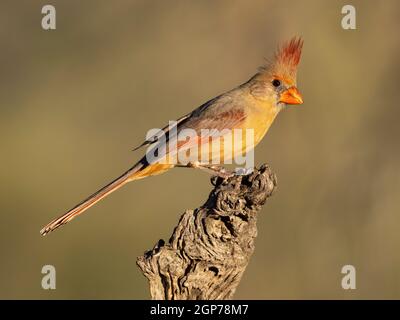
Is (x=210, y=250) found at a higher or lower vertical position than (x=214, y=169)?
lower

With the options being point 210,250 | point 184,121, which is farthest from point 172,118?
point 210,250

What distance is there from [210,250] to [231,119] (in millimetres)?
1724

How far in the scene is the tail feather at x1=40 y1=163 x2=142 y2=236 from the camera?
559cm

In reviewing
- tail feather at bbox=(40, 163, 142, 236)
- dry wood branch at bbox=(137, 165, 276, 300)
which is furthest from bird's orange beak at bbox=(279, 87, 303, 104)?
dry wood branch at bbox=(137, 165, 276, 300)

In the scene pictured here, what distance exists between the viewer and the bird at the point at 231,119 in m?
5.89

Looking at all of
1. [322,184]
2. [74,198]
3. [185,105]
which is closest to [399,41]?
[322,184]

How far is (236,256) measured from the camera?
461cm

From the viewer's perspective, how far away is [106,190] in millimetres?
5812

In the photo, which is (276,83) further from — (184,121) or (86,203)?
(86,203)

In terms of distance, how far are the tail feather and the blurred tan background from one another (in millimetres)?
1741

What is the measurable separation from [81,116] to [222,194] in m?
4.10

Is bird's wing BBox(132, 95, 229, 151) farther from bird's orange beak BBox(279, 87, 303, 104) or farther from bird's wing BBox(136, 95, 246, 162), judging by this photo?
bird's orange beak BBox(279, 87, 303, 104)

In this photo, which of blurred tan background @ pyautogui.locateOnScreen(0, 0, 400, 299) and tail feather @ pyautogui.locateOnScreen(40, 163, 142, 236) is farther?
blurred tan background @ pyautogui.locateOnScreen(0, 0, 400, 299)

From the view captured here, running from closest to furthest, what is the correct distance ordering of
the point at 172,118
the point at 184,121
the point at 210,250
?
1. the point at 210,250
2. the point at 184,121
3. the point at 172,118
